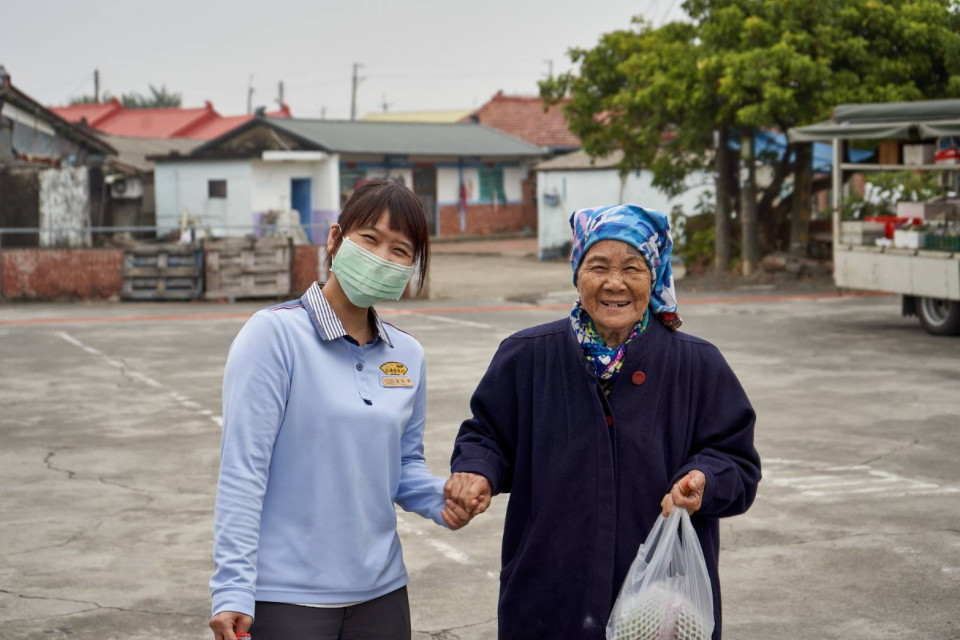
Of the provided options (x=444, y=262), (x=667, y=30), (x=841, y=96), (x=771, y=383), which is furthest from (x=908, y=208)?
(x=444, y=262)

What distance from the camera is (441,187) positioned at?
158ft

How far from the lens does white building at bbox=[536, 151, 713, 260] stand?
37.8 m

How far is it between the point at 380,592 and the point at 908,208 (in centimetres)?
1530

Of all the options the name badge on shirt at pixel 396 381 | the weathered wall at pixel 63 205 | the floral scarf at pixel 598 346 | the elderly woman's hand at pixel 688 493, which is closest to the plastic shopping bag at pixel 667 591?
the elderly woman's hand at pixel 688 493

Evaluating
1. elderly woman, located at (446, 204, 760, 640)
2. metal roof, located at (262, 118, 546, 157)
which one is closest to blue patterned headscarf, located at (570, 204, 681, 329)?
elderly woman, located at (446, 204, 760, 640)

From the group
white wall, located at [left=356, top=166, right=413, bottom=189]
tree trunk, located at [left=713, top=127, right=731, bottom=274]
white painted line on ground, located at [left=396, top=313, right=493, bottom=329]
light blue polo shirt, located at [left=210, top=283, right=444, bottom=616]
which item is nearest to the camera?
light blue polo shirt, located at [left=210, top=283, right=444, bottom=616]

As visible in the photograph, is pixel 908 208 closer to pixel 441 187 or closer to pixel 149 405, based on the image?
pixel 149 405

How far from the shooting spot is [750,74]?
75.2 feet

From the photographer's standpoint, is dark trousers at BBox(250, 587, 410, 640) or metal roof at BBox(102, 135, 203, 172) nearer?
dark trousers at BBox(250, 587, 410, 640)

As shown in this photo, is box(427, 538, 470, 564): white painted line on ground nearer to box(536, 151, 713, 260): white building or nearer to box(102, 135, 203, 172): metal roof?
box(536, 151, 713, 260): white building

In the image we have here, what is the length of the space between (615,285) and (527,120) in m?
53.2

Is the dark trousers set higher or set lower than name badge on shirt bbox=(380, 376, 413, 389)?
lower

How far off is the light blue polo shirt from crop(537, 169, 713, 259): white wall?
113 ft

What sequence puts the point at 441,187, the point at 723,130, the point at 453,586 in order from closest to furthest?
the point at 453,586 → the point at 723,130 → the point at 441,187
